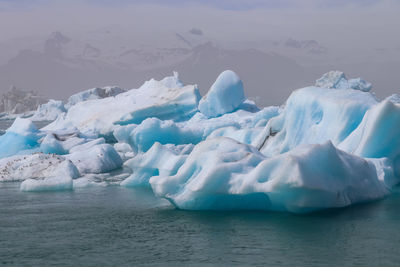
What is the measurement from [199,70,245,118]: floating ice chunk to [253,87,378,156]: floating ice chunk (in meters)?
11.6

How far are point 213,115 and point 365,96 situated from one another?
15.1m

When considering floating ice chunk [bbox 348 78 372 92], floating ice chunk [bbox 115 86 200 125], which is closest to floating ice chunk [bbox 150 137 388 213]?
floating ice chunk [bbox 115 86 200 125]

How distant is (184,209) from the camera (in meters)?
11.4

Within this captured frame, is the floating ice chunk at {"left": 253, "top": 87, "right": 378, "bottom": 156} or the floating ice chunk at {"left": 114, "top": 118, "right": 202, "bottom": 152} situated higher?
the floating ice chunk at {"left": 253, "top": 87, "right": 378, "bottom": 156}

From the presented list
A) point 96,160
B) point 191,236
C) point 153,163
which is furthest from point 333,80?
point 191,236

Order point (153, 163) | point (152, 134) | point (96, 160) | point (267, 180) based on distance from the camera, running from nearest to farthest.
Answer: point (267, 180) < point (153, 163) < point (96, 160) < point (152, 134)

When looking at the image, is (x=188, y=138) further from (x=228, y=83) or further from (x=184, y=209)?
(x=184, y=209)

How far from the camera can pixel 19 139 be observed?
81.0ft

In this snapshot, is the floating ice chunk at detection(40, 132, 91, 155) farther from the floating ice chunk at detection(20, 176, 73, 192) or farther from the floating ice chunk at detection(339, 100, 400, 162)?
the floating ice chunk at detection(339, 100, 400, 162)

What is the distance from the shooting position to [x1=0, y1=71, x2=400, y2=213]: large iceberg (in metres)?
10.4

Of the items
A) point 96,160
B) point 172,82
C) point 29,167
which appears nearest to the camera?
point 29,167

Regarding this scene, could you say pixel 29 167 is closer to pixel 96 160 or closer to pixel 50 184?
pixel 96 160

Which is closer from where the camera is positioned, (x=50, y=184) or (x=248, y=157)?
(x=248, y=157)

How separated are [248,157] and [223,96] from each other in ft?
60.5
